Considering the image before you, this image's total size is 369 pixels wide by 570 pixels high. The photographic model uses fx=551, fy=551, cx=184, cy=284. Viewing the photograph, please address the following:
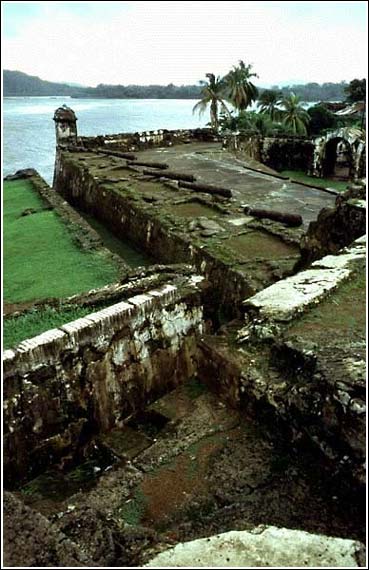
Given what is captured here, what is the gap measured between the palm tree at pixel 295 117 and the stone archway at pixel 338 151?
21.4 feet

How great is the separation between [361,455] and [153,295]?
2.41m

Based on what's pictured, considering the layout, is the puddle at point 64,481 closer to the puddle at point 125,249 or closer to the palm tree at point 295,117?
the puddle at point 125,249

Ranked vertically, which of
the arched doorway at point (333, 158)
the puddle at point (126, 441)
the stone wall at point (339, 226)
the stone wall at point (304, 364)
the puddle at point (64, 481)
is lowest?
the puddle at point (64, 481)

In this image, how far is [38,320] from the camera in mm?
4980

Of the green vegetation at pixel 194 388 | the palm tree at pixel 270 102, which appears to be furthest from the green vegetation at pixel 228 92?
the green vegetation at pixel 194 388

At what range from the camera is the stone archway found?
20.0 m

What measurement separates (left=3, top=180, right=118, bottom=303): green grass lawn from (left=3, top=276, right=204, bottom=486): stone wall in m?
2.43

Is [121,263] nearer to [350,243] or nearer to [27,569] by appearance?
[350,243]

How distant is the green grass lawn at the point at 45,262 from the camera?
7.64m

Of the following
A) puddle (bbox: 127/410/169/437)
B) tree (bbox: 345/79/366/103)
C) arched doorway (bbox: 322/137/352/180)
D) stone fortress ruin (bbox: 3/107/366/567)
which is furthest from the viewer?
tree (bbox: 345/79/366/103)

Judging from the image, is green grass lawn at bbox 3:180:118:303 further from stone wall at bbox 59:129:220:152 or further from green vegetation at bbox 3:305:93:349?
stone wall at bbox 59:129:220:152

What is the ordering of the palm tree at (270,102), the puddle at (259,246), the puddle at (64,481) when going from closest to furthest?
the puddle at (64,481), the puddle at (259,246), the palm tree at (270,102)

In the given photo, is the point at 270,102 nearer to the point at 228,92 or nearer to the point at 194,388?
the point at 228,92

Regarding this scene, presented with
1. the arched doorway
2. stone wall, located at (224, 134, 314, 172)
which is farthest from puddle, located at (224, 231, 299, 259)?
stone wall, located at (224, 134, 314, 172)
